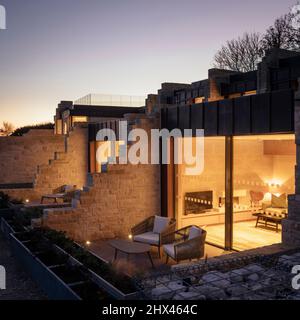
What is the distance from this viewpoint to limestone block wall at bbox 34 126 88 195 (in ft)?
59.5

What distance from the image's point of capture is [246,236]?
12.1m

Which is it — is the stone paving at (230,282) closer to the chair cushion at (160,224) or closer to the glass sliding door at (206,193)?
the chair cushion at (160,224)

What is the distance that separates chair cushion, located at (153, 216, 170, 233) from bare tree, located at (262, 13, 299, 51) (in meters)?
29.6

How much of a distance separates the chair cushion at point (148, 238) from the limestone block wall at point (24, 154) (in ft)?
41.0

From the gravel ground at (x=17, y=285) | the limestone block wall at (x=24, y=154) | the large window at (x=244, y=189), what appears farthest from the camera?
the limestone block wall at (x=24, y=154)

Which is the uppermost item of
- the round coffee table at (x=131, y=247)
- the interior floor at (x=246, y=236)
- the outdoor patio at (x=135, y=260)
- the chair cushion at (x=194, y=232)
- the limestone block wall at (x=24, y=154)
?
the limestone block wall at (x=24, y=154)

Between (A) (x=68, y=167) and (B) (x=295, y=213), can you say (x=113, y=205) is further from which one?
(A) (x=68, y=167)

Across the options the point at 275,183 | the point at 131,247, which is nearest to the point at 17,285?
the point at 131,247

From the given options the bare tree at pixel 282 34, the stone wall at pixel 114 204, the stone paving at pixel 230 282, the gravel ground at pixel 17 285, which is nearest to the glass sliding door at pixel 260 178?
the stone wall at pixel 114 204

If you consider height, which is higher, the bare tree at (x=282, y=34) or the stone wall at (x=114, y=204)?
the bare tree at (x=282, y=34)

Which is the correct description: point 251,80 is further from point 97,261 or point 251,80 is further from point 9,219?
point 97,261

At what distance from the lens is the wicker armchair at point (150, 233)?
399 inches

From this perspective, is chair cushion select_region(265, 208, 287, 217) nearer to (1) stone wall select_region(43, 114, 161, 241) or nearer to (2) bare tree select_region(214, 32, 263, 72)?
(1) stone wall select_region(43, 114, 161, 241)
